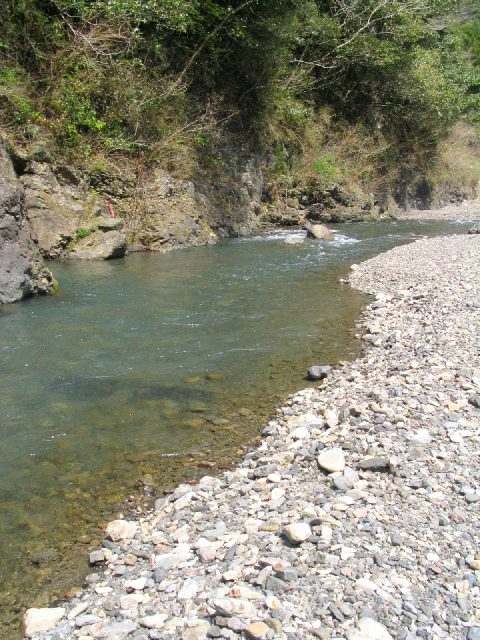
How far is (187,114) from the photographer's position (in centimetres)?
1800

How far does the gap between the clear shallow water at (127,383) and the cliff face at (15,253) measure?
0.32m

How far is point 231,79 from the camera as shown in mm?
19031

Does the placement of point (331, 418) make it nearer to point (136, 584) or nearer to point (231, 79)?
point (136, 584)

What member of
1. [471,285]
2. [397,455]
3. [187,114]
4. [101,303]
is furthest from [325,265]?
[397,455]

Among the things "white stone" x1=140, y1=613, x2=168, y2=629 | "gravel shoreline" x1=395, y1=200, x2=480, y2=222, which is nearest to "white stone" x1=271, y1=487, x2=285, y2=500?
"white stone" x1=140, y1=613, x2=168, y2=629

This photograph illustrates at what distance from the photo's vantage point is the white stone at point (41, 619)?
311 centimetres

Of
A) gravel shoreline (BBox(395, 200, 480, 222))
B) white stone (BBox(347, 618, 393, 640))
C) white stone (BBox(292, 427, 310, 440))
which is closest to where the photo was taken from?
white stone (BBox(347, 618, 393, 640))

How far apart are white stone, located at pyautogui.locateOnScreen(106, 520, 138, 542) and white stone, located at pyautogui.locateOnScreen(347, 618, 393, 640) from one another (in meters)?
1.73

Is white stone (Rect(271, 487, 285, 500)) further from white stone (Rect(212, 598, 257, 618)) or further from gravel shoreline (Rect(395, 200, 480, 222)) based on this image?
gravel shoreline (Rect(395, 200, 480, 222))

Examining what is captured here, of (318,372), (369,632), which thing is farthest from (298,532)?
(318,372)

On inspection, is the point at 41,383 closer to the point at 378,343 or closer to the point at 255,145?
the point at 378,343

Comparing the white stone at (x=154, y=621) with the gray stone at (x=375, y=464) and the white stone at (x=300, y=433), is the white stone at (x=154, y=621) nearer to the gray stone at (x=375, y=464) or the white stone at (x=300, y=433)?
the gray stone at (x=375, y=464)

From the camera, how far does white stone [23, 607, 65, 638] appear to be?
3.11 m

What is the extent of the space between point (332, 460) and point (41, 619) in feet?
7.13
